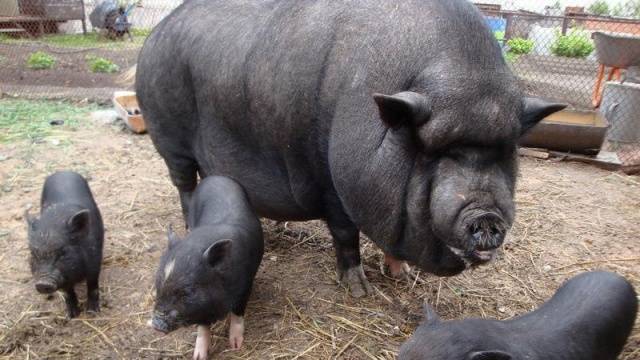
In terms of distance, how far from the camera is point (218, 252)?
9.70ft

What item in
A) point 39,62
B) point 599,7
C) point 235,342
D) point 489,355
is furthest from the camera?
point 599,7

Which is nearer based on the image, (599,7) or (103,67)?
(103,67)

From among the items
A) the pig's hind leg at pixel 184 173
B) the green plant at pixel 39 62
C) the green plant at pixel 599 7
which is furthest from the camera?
the green plant at pixel 599 7

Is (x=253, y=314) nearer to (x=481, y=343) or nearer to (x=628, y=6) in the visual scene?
(x=481, y=343)

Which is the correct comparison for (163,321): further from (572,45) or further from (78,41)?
(78,41)

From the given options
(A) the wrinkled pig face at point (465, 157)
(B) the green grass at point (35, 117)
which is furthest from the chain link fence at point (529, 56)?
(A) the wrinkled pig face at point (465, 157)

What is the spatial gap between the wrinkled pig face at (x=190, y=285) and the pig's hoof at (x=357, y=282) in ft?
3.34

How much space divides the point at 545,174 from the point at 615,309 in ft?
11.2

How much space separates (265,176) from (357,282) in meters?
0.97

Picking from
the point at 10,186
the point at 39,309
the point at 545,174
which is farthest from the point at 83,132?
the point at 545,174

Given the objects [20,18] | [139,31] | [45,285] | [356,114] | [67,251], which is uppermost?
[356,114]

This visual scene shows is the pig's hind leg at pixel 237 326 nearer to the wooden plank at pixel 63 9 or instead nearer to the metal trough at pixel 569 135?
the metal trough at pixel 569 135

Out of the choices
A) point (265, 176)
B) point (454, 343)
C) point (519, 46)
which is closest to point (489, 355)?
point (454, 343)

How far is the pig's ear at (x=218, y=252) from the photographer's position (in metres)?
2.91
